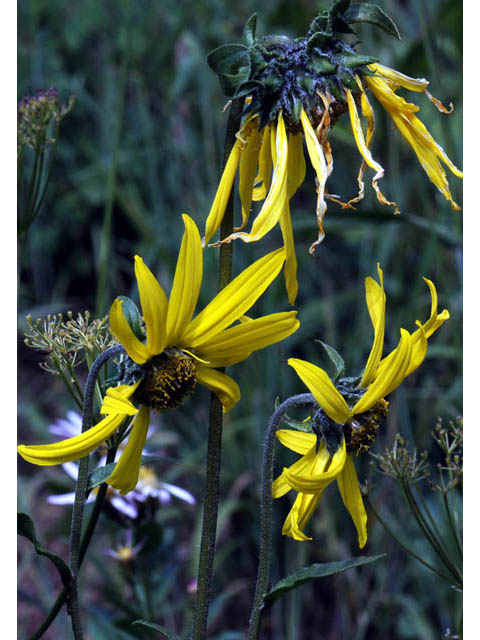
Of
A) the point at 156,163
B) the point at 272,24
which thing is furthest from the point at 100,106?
the point at 272,24

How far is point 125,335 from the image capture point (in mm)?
833

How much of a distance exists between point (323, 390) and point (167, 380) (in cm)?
18

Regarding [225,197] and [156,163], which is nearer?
[225,197]

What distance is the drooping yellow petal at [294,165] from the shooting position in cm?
100

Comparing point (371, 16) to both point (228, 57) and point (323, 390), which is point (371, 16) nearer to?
point (228, 57)

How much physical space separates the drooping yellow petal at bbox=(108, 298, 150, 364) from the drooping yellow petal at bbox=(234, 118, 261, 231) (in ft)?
0.65

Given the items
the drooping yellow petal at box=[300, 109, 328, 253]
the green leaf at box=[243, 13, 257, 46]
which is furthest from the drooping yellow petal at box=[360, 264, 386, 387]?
the green leaf at box=[243, 13, 257, 46]

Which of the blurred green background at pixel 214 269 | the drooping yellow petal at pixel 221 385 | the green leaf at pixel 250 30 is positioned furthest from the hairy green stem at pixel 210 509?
the blurred green background at pixel 214 269

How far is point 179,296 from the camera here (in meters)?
0.86

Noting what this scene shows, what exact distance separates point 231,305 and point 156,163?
1781mm

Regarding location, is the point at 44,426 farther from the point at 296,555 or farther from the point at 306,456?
the point at 306,456

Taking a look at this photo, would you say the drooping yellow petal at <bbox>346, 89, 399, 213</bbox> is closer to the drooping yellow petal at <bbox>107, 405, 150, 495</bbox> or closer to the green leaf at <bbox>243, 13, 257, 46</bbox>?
the green leaf at <bbox>243, 13, 257, 46</bbox>

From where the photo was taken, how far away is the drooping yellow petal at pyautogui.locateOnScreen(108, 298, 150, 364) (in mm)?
796

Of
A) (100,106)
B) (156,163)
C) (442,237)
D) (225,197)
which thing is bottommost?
(225,197)
